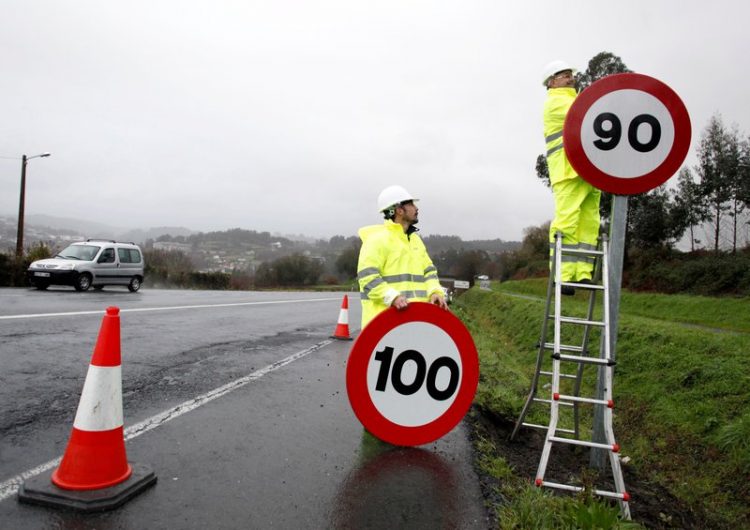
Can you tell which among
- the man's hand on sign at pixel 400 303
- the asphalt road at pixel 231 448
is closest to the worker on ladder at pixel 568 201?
the man's hand on sign at pixel 400 303

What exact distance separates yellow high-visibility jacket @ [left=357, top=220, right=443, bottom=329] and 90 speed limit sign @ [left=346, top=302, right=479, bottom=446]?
1.16 ft

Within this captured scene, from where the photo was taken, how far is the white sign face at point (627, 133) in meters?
3.67

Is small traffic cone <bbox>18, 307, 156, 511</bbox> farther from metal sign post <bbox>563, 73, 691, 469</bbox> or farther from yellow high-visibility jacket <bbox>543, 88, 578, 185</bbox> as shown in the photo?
yellow high-visibility jacket <bbox>543, 88, 578, 185</bbox>

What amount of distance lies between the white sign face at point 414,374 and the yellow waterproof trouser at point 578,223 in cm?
109

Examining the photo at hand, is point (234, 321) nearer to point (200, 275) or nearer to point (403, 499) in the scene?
point (403, 499)

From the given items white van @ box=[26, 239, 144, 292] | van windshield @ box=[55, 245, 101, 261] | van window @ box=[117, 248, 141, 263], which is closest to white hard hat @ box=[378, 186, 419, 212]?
white van @ box=[26, 239, 144, 292]

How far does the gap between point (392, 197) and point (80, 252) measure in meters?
18.8

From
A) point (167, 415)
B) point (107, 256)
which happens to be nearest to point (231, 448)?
point (167, 415)

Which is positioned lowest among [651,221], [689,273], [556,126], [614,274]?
[614,274]

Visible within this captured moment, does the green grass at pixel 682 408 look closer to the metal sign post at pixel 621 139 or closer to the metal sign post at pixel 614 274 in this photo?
the metal sign post at pixel 614 274

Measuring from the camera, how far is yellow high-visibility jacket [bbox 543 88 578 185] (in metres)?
4.17

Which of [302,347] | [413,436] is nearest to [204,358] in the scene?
[302,347]

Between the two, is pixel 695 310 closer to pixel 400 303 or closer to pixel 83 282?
pixel 400 303

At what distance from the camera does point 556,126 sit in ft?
13.9
